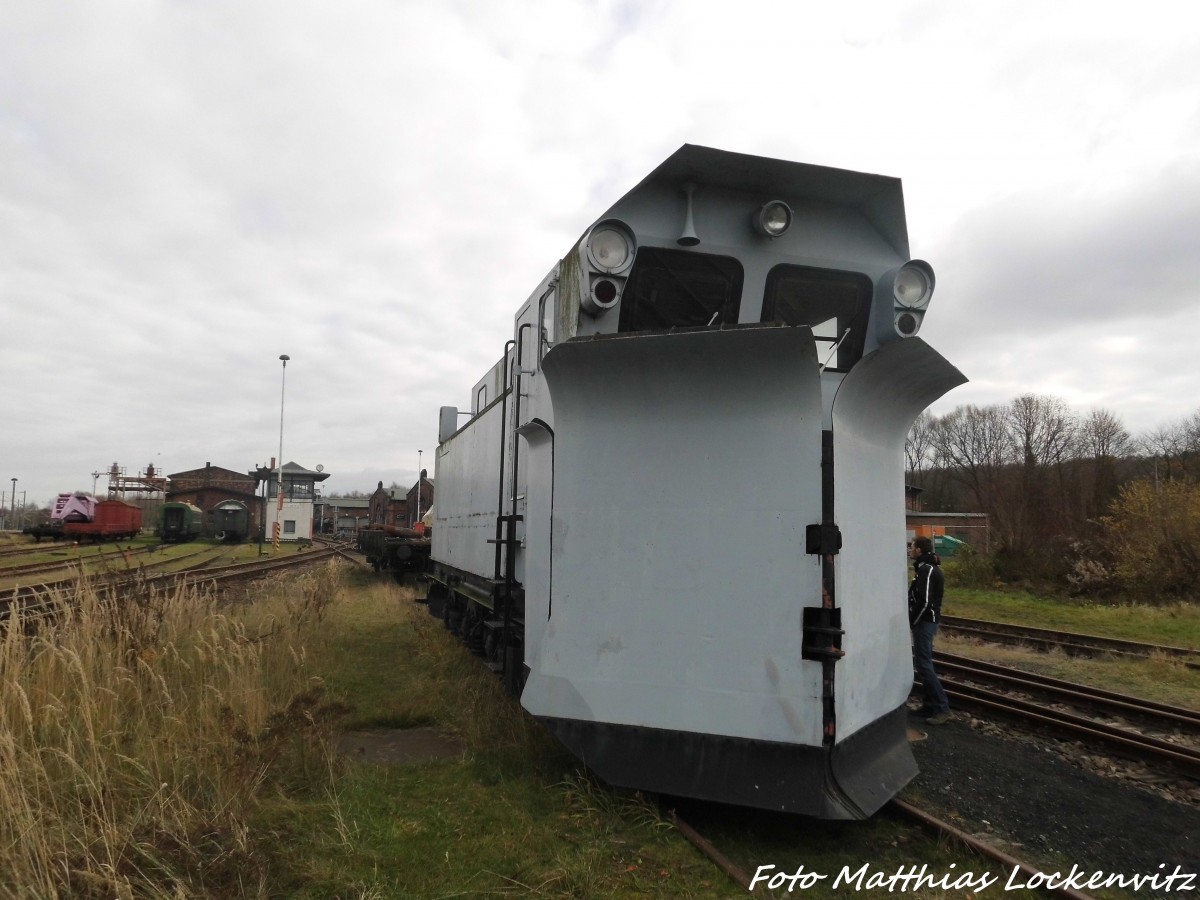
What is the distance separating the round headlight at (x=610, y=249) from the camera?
405 cm

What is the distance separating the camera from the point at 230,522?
45219 millimetres

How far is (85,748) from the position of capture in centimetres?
429

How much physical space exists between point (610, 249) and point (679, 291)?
2.00 feet

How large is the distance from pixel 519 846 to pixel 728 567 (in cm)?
174

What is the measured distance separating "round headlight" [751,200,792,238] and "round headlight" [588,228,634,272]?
0.86 m

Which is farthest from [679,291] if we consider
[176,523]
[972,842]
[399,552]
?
[176,523]

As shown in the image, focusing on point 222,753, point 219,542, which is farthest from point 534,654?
point 219,542

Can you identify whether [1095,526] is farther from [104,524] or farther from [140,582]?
[104,524]

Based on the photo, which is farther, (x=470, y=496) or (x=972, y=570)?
(x=972, y=570)

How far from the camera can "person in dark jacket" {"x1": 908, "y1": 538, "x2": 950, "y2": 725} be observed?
22.9 ft

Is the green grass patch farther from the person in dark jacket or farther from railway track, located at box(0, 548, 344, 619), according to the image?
railway track, located at box(0, 548, 344, 619)

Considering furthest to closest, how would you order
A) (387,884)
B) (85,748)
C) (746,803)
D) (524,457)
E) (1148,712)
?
(1148,712)
(524,457)
(85,748)
(746,803)
(387,884)

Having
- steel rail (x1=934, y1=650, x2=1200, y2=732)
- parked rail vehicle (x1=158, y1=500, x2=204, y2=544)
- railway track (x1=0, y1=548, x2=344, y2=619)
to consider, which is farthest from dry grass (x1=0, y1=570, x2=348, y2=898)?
parked rail vehicle (x1=158, y1=500, x2=204, y2=544)

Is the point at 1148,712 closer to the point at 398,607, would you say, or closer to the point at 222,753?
the point at 222,753
